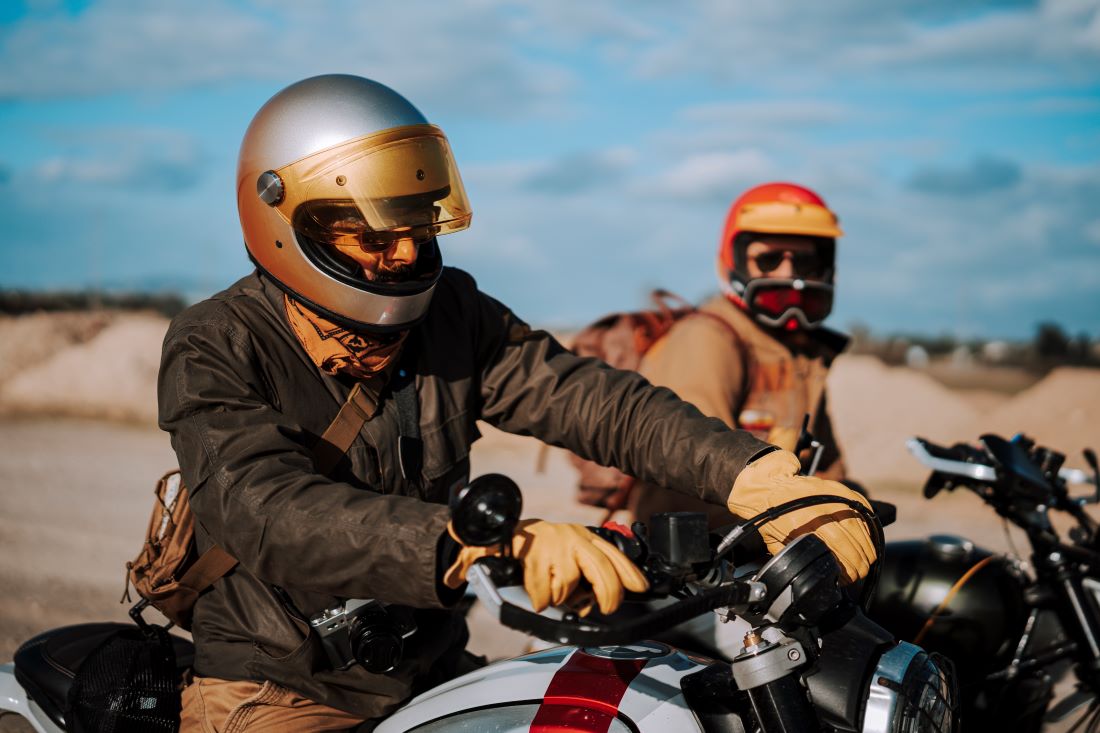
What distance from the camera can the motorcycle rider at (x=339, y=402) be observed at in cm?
225

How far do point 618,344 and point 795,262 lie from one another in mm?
868

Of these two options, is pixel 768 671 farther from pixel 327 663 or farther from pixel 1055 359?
pixel 1055 359

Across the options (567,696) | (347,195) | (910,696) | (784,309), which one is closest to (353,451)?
(347,195)

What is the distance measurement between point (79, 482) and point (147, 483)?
1.97ft

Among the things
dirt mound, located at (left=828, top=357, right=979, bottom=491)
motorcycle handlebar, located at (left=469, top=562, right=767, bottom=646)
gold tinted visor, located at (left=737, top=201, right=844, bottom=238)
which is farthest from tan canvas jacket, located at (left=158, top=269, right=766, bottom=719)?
dirt mound, located at (left=828, top=357, right=979, bottom=491)

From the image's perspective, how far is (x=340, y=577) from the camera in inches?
79.2

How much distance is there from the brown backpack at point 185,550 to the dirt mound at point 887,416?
10160 millimetres

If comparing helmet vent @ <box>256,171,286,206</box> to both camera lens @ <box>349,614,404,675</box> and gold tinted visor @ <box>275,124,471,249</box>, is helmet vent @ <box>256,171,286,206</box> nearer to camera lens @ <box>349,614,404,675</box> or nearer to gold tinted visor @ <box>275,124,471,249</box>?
gold tinted visor @ <box>275,124,471,249</box>

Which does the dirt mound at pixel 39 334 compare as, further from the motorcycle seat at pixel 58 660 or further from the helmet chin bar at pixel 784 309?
the motorcycle seat at pixel 58 660

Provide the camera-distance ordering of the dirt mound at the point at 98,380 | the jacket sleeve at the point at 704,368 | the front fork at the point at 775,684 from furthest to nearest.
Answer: the dirt mound at the point at 98,380
the jacket sleeve at the point at 704,368
the front fork at the point at 775,684

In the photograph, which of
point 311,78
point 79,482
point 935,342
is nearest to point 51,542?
point 79,482

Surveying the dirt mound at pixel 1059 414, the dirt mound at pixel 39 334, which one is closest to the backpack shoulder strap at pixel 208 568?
the dirt mound at pixel 1059 414

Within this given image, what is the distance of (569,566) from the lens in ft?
5.61

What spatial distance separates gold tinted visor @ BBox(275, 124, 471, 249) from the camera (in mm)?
2557
